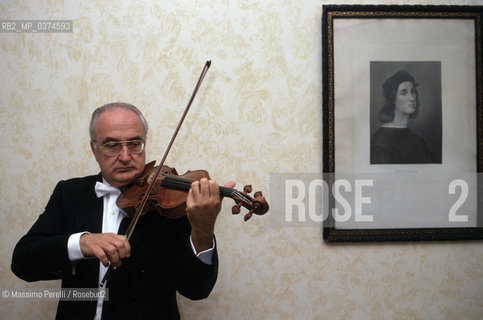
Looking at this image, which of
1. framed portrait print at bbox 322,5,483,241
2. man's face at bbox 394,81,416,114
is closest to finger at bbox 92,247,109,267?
framed portrait print at bbox 322,5,483,241

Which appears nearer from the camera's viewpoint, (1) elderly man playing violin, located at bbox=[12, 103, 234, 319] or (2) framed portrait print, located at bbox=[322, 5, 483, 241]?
(1) elderly man playing violin, located at bbox=[12, 103, 234, 319]

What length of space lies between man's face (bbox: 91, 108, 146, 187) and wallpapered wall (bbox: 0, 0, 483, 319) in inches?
12.4

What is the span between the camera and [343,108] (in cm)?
169

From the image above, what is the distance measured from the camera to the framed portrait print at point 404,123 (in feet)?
5.53

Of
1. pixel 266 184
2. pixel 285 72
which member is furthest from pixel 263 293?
pixel 285 72

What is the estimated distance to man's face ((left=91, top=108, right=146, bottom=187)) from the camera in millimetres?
1341

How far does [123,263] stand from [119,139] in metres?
0.43

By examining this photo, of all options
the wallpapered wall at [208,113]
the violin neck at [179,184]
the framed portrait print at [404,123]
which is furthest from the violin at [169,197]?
the framed portrait print at [404,123]

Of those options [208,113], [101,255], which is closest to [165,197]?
[101,255]

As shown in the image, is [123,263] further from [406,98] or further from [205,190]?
[406,98]

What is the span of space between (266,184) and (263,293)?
49 cm

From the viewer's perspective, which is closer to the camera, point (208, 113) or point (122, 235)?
point (122, 235)

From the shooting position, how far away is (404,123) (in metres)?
1.70

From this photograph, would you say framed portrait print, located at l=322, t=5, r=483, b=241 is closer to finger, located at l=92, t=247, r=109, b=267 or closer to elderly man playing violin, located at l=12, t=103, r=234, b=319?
elderly man playing violin, located at l=12, t=103, r=234, b=319
